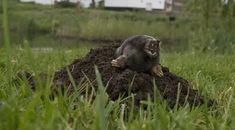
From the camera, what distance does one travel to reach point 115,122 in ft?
4.94

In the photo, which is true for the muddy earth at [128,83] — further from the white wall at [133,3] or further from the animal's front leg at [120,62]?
the white wall at [133,3]

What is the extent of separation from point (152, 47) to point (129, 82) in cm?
20

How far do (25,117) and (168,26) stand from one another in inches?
771

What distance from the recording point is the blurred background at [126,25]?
1070 centimetres

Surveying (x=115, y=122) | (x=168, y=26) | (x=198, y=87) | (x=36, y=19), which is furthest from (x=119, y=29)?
(x=115, y=122)

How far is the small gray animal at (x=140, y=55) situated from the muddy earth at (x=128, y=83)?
0.03 metres

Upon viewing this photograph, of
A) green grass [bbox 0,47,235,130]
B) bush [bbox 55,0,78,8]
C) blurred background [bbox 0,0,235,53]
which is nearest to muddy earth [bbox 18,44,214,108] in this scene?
green grass [bbox 0,47,235,130]

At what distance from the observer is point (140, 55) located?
2230mm

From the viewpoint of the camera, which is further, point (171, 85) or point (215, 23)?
point (215, 23)

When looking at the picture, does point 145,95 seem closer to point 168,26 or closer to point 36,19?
point 168,26

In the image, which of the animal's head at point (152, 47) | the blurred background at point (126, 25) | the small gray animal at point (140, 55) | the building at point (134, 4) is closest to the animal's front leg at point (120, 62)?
the small gray animal at point (140, 55)

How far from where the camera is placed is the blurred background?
10703mm

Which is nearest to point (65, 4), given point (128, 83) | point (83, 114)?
point (128, 83)

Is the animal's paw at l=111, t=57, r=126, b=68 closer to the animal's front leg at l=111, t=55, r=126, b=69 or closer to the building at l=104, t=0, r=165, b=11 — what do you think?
the animal's front leg at l=111, t=55, r=126, b=69
